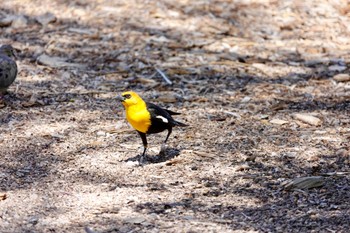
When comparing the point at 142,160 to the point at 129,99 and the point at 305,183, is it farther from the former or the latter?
the point at 305,183

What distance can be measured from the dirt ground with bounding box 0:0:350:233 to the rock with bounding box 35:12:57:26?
0.01 meters

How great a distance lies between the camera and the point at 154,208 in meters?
5.06

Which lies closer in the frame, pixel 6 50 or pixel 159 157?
pixel 159 157

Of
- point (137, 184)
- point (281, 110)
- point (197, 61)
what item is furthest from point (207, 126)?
point (197, 61)

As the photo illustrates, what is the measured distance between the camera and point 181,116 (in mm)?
7152

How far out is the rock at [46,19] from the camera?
385 inches

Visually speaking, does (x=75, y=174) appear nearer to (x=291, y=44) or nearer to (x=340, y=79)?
(x=340, y=79)

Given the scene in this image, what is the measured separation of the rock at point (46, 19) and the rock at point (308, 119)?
4104mm

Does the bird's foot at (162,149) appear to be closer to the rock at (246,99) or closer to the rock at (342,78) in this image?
the rock at (246,99)

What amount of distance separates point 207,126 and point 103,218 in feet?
7.23

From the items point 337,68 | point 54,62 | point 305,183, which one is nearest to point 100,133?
point 305,183

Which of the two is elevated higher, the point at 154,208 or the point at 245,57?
the point at 154,208

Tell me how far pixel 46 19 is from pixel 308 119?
434 cm

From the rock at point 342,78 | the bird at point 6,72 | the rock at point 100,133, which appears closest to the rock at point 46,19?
the bird at point 6,72
